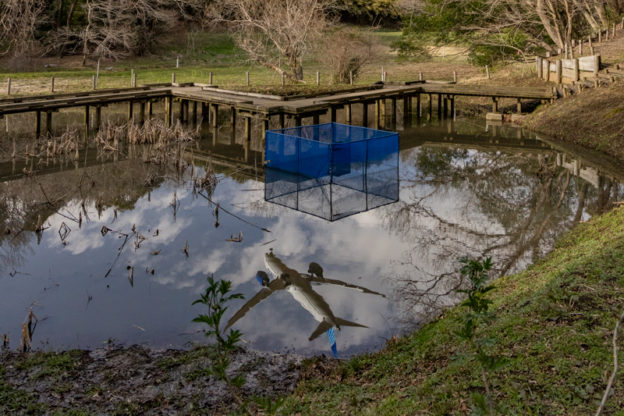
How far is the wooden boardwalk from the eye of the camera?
2458cm

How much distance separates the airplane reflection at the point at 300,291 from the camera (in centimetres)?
1039

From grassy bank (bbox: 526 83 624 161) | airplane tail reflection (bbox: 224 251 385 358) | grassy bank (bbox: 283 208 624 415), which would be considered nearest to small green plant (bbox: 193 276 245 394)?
grassy bank (bbox: 283 208 624 415)

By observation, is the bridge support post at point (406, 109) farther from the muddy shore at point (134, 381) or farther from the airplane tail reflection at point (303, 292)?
the muddy shore at point (134, 381)

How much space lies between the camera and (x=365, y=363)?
8.62 m

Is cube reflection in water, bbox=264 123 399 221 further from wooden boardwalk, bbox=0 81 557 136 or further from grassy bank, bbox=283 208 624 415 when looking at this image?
grassy bank, bbox=283 208 624 415

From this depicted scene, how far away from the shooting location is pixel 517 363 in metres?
6.94

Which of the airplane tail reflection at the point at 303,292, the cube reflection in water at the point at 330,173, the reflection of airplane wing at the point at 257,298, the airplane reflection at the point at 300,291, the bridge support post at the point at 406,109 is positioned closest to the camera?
the airplane tail reflection at the point at 303,292

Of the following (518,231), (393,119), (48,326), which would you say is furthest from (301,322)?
(393,119)

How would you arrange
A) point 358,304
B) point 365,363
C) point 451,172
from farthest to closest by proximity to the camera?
point 451,172
point 358,304
point 365,363

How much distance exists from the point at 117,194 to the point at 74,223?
277 cm

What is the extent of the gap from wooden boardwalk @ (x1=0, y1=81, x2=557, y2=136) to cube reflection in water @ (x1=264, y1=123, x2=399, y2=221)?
4.65 meters

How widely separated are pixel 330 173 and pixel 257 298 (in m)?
7.97

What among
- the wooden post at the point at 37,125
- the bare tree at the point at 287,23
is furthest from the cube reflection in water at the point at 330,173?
the bare tree at the point at 287,23

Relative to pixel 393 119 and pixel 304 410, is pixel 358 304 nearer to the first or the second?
pixel 304 410
